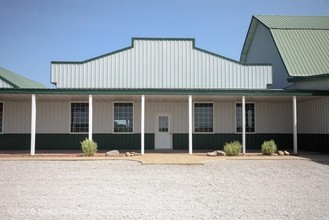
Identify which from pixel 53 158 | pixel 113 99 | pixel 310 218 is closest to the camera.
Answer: pixel 310 218

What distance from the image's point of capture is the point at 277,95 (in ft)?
53.5

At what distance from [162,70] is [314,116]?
8.87 m

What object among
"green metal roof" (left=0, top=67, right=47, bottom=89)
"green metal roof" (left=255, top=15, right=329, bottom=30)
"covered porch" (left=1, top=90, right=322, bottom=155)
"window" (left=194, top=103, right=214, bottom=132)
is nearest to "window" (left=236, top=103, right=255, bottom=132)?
"covered porch" (left=1, top=90, right=322, bottom=155)

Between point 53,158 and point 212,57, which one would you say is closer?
point 53,158

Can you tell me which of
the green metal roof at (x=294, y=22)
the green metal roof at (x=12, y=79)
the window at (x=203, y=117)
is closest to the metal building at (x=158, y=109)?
the window at (x=203, y=117)

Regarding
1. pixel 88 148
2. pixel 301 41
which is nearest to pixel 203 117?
pixel 88 148

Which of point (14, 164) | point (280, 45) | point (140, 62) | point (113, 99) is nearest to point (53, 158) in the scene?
point (14, 164)

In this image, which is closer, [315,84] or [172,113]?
[315,84]

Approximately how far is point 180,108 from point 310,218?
44.3 ft

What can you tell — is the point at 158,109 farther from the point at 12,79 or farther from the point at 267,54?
the point at 12,79

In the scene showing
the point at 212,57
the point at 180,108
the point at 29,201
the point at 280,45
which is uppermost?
the point at 280,45

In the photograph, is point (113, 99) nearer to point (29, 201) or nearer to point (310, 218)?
point (29, 201)

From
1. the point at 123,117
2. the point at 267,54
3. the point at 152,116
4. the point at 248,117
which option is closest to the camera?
the point at 123,117

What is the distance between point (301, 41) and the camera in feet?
74.7
